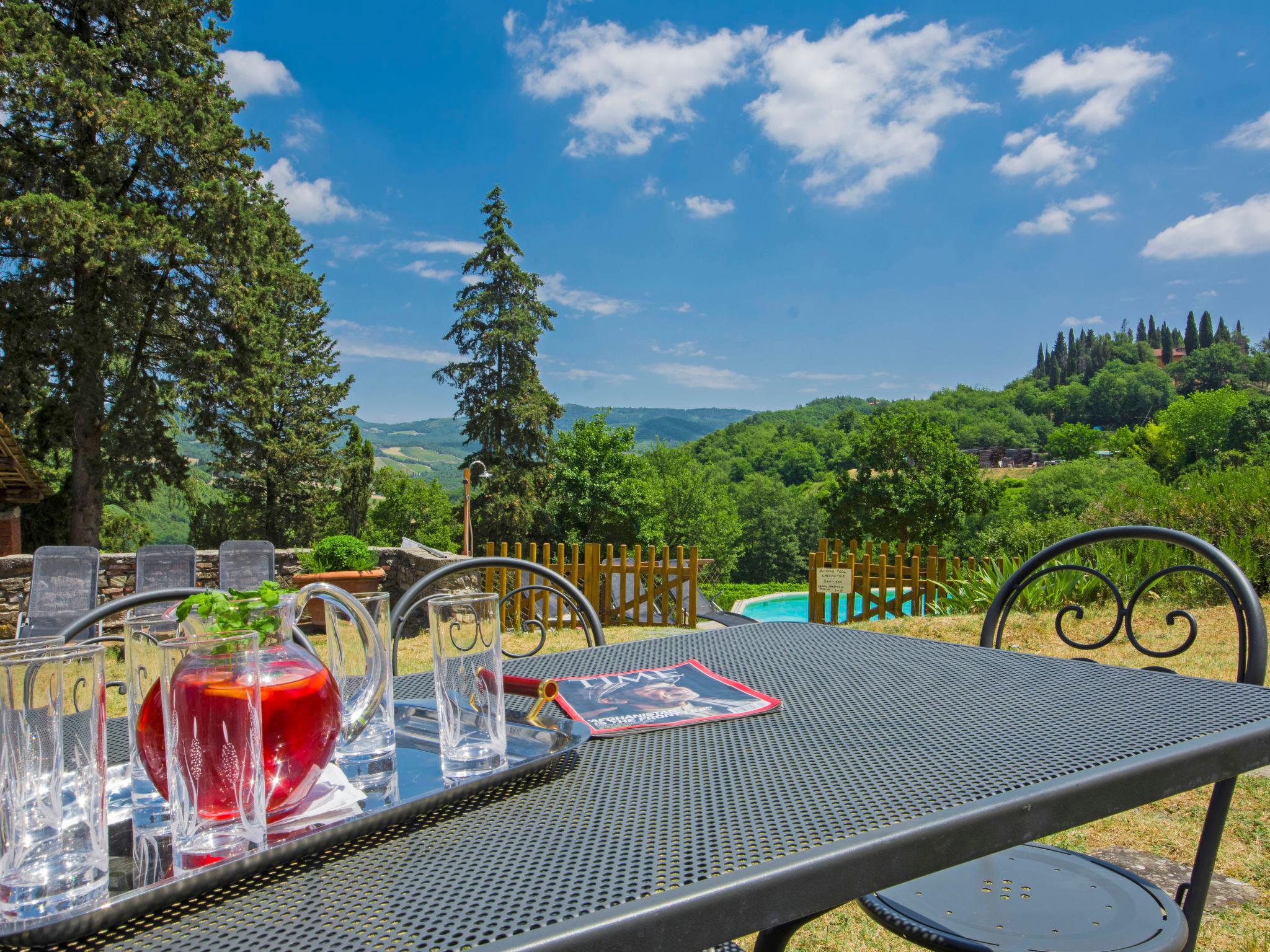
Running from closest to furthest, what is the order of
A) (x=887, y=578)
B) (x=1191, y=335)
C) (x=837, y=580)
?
(x=837, y=580)
(x=887, y=578)
(x=1191, y=335)

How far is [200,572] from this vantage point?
8.30 metres

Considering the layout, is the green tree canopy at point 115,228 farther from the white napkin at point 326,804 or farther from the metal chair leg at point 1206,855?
the metal chair leg at point 1206,855

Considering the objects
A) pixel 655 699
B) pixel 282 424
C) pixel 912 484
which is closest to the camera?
pixel 655 699

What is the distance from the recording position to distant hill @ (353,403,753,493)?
102500 mm

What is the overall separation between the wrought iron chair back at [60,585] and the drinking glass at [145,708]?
4.87 meters

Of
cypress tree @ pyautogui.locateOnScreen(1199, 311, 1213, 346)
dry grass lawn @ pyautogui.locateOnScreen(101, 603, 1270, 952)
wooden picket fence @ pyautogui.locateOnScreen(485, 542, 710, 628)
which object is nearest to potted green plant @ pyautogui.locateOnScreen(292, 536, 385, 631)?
wooden picket fence @ pyautogui.locateOnScreen(485, 542, 710, 628)

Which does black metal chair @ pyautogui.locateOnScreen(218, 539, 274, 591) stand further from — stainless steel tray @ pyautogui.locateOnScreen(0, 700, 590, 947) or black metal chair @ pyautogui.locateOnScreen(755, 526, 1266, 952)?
black metal chair @ pyautogui.locateOnScreen(755, 526, 1266, 952)

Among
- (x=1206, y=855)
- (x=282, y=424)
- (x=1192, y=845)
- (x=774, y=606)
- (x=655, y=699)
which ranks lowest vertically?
(x=774, y=606)

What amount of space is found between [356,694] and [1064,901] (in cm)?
119

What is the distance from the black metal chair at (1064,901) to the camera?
104cm

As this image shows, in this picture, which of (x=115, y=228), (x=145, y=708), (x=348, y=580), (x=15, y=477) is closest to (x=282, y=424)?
(x=115, y=228)

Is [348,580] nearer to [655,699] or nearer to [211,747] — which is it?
[655,699]

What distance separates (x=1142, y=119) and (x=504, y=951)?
92.0m

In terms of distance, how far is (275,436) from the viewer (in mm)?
22453
